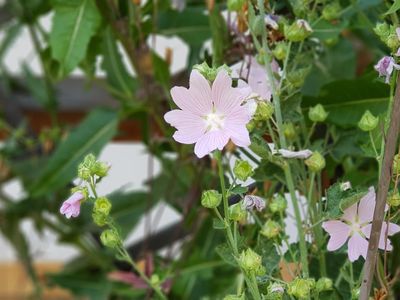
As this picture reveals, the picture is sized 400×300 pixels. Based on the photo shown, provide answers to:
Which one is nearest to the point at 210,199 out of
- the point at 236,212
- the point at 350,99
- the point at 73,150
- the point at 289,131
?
the point at 236,212

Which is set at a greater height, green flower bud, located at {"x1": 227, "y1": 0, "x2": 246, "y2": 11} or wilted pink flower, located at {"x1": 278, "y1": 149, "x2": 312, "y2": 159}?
green flower bud, located at {"x1": 227, "y1": 0, "x2": 246, "y2": 11}

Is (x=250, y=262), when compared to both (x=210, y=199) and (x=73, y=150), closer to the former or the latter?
(x=210, y=199)

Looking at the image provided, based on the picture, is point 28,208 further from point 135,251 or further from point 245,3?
point 245,3

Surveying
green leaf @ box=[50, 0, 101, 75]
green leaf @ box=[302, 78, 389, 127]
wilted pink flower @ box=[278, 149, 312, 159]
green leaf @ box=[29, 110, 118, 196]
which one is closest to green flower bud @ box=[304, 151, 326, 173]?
wilted pink flower @ box=[278, 149, 312, 159]

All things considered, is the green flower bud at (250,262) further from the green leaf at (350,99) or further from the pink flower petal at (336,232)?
the green leaf at (350,99)

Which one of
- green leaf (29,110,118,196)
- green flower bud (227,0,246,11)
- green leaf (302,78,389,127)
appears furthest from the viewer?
green leaf (29,110,118,196)

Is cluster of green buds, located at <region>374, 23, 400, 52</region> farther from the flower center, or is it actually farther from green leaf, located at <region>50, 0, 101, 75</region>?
green leaf, located at <region>50, 0, 101, 75</region>

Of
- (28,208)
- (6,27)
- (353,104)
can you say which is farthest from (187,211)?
(6,27)

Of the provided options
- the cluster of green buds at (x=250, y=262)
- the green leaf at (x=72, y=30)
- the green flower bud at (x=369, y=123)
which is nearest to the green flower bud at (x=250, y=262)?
the cluster of green buds at (x=250, y=262)
